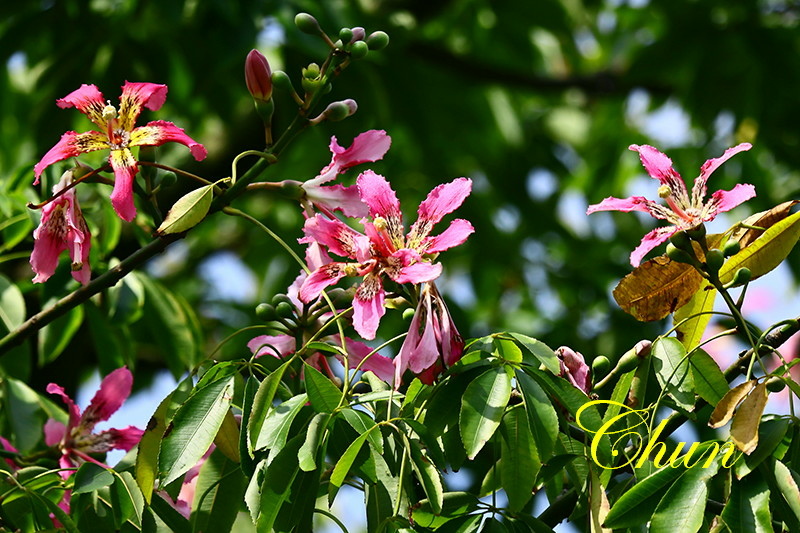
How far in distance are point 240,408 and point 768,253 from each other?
0.56 m

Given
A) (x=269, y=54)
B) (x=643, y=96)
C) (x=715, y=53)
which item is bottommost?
(x=643, y=96)

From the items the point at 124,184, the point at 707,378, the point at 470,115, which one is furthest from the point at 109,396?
the point at 470,115

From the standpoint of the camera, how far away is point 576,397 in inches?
41.5

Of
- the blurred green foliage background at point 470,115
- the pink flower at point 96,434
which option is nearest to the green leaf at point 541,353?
the pink flower at point 96,434

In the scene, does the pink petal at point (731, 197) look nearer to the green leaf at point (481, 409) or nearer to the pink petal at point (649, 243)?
the pink petal at point (649, 243)

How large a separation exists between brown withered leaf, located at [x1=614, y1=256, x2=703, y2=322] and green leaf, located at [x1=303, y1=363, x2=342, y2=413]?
305 mm

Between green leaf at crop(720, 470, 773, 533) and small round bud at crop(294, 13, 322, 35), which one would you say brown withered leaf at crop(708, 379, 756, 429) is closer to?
green leaf at crop(720, 470, 773, 533)

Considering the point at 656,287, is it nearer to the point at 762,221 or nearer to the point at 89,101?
the point at 762,221

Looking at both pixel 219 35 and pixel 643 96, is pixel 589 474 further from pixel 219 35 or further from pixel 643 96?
pixel 643 96

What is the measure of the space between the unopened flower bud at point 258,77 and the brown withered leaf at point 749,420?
1.95 feet

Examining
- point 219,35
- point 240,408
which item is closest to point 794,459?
point 240,408

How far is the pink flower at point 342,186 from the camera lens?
47.3 inches

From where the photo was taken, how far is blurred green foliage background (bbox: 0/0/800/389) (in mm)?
3105

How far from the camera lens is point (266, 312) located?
1.16 metres
